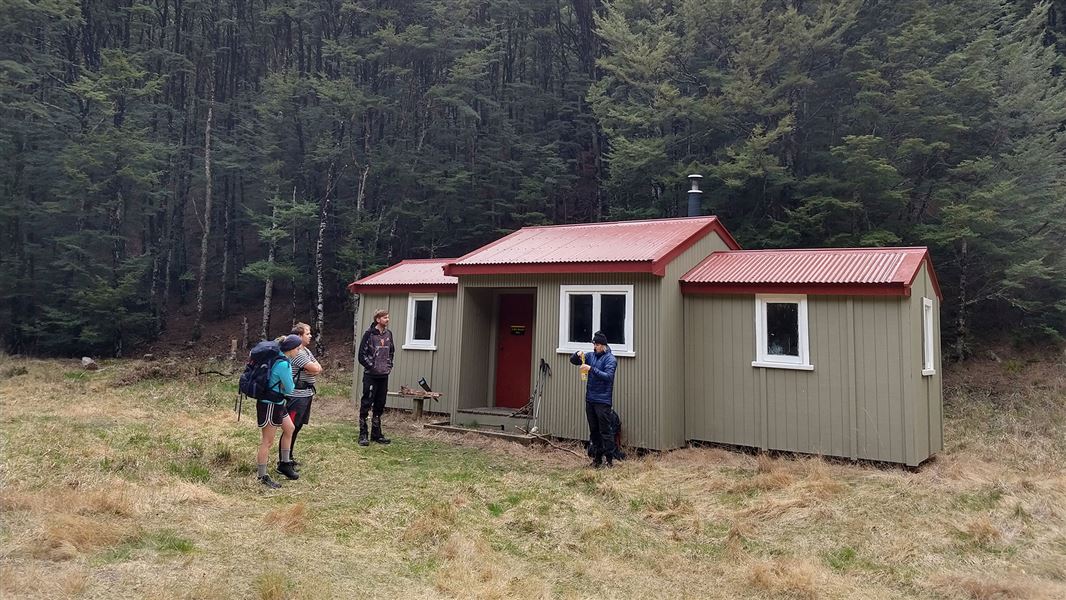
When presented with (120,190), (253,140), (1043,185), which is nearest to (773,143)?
(1043,185)

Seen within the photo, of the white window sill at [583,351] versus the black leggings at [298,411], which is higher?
the white window sill at [583,351]

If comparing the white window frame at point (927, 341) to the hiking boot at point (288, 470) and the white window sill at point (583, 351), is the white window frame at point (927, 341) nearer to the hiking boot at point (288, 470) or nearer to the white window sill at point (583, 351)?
the white window sill at point (583, 351)

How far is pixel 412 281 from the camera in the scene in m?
12.8

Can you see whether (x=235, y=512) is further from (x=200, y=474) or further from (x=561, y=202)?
(x=561, y=202)

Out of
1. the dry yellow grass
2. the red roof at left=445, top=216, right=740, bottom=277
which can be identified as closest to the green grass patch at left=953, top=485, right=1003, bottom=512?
the red roof at left=445, top=216, right=740, bottom=277

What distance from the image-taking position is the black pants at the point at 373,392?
902 centimetres

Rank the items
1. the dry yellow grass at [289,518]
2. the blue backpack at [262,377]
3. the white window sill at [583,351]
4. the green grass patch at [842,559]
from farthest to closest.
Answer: the white window sill at [583,351]
the blue backpack at [262,377]
the dry yellow grass at [289,518]
the green grass patch at [842,559]

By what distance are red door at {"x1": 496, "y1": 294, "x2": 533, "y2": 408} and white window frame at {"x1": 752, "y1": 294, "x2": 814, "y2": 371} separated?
13.4 ft

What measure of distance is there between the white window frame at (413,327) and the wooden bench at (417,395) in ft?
2.94

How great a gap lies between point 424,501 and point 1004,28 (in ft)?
65.5

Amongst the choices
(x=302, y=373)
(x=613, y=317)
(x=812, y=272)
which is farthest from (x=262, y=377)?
(x=812, y=272)

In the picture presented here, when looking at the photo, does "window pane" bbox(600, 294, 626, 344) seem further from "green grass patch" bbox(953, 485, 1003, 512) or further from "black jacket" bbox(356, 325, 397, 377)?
"green grass patch" bbox(953, 485, 1003, 512)

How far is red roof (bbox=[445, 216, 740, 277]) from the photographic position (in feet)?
29.9

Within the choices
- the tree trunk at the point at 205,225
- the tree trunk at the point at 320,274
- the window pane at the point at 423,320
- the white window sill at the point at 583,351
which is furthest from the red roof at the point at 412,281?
the tree trunk at the point at 205,225
